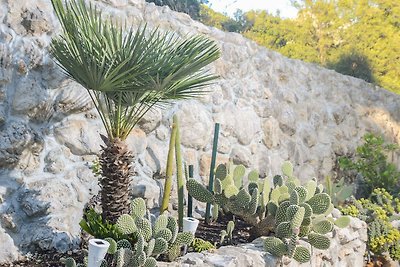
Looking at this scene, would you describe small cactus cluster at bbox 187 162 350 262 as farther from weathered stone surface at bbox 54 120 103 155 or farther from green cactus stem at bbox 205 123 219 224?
weathered stone surface at bbox 54 120 103 155

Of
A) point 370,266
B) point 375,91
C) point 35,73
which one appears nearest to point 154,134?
point 35,73

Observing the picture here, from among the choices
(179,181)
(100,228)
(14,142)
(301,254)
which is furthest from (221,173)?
(14,142)

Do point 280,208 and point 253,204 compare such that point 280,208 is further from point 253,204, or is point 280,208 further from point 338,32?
point 338,32

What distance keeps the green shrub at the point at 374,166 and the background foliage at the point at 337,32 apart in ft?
6.50

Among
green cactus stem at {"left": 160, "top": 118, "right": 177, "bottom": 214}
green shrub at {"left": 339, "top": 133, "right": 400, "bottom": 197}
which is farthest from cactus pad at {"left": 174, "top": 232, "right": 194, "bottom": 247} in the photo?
green shrub at {"left": 339, "top": 133, "right": 400, "bottom": 197}

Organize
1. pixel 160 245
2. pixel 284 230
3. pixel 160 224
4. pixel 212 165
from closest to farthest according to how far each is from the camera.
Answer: pixel 160 245
pixel 160 224
pixel 284 230
pixel 212 165

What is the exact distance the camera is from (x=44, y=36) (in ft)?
10.8

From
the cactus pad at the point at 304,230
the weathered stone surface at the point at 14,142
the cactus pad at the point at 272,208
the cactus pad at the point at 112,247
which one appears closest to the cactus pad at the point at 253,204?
the cactus pad at the point at 272,208

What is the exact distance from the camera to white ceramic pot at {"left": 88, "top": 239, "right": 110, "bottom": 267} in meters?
2.43

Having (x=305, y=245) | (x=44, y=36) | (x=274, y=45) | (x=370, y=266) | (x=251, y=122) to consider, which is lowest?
(x=370, y=266)

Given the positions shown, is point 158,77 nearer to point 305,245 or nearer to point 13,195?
point 13,195

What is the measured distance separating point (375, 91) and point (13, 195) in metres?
5.40

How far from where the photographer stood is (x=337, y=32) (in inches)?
431

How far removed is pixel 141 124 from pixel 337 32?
810 centimetres
